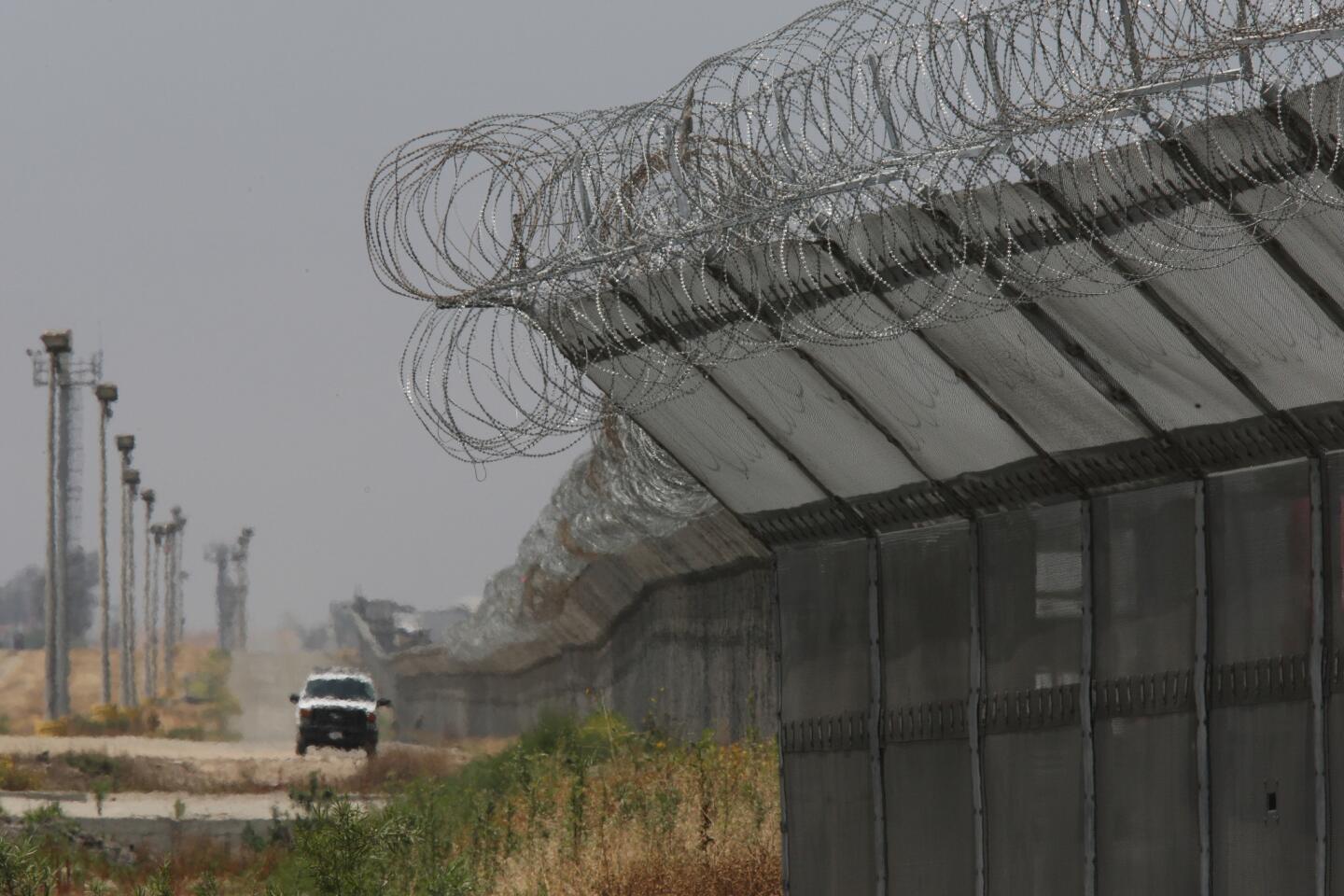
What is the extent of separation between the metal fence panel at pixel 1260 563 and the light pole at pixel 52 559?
41.7 m

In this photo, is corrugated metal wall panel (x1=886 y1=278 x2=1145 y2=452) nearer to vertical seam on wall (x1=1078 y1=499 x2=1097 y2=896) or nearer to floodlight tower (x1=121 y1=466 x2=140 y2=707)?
vertical seam on wall (x1=1078 y1=499 x2=1097 y2=896)

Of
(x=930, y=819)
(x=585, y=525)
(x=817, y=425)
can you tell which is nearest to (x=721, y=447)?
(x=817, y=425)

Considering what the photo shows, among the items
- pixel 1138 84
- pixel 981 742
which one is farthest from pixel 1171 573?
pixel 1138 84

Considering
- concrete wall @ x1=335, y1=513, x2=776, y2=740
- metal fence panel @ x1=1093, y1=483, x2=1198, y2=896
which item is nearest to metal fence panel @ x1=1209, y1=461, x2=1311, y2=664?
metal fence panel @ x1=1093, y1=483, x2=1198, y2=896

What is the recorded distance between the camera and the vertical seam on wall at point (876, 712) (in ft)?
Answer: 34.7

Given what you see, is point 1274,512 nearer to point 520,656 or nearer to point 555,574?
point 555,574

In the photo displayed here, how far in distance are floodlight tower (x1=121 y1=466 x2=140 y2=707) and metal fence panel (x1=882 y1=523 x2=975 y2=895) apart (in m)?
55.1

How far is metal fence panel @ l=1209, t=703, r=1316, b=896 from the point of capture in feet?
27.7

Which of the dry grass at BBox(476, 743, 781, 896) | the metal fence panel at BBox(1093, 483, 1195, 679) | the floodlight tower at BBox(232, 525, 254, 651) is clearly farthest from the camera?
the floodlight tower at BBox(232, 525, 254, 651)

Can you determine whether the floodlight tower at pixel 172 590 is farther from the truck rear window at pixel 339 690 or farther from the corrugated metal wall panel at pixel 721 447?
the corrugated metal wall panel at pixel 721 447

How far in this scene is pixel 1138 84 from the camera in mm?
7711

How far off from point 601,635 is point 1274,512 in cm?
2317

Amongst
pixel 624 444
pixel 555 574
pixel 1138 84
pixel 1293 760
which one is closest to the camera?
pixel 1138 84

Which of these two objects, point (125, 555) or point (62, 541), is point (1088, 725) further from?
point (125, 555)
